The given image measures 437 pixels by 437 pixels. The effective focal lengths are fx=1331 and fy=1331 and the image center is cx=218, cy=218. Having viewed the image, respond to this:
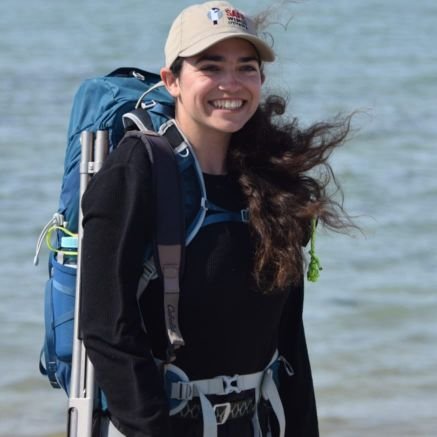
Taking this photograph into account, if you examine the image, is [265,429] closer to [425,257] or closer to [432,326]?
[432,326]

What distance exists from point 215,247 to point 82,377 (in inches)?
15.7

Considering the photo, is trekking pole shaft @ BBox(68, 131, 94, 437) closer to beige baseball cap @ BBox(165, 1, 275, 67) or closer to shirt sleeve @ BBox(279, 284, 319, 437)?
beige baseball cap @ BBox(165, 1, 275, 67)

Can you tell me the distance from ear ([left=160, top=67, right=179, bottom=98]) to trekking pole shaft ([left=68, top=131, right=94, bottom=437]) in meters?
0.21

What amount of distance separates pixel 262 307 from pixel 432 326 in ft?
14.4

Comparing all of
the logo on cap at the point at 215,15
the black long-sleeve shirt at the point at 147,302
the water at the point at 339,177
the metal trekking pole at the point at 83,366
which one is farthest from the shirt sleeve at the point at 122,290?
the water at the point at 339,177

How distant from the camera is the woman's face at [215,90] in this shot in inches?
112

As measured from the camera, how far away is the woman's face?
2857 mm

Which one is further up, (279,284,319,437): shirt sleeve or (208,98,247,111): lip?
(208,98,247,111): lip

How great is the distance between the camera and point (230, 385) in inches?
113

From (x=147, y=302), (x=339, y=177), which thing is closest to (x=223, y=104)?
(x=147, y=302)

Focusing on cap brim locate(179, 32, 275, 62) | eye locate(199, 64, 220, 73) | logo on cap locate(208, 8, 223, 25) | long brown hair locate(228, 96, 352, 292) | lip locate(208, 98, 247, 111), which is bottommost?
long brown hair locate(228, 96, 352, 292)

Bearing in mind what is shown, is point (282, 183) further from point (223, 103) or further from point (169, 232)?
point (169, 232)

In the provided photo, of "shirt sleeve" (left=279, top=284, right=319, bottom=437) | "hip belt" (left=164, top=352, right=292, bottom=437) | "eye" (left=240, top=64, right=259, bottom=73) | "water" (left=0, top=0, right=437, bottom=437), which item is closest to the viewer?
"hip belt" (left=164, top=352, right=292, bottom=437)

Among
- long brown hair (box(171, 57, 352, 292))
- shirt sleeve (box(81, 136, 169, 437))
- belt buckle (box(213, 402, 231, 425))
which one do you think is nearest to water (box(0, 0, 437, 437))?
long brown hair (box(171, 57, 352, 292))
